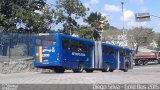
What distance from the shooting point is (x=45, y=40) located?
30.3 meters

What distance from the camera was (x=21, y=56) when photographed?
34688 millimetres

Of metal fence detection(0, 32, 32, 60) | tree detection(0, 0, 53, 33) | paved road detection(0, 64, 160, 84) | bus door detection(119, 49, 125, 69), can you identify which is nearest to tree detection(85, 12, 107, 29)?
tree detection(0, 0, 53, 33)

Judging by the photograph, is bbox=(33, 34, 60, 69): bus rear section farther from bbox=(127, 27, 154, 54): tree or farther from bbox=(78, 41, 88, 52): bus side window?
bbox=(127, 27, 154, 54): tree

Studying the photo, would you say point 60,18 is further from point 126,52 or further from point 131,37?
point 131,37

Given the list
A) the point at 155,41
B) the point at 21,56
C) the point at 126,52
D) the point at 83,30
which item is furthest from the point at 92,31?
the point at 155,41

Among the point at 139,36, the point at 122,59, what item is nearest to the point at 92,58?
the point at 122,59

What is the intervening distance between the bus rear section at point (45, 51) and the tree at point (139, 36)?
76.6 metres

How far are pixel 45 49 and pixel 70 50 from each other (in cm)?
194

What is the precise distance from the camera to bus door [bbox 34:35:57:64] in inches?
1185

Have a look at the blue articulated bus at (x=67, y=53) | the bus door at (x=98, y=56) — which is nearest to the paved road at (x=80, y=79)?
the blue articulated bus at (x=67, y=53)

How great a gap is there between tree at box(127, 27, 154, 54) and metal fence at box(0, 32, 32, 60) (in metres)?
72.9

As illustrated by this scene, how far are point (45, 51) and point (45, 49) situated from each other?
0.16m

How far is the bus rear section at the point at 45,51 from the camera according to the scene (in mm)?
30062

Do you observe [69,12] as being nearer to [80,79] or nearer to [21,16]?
[21,16]
